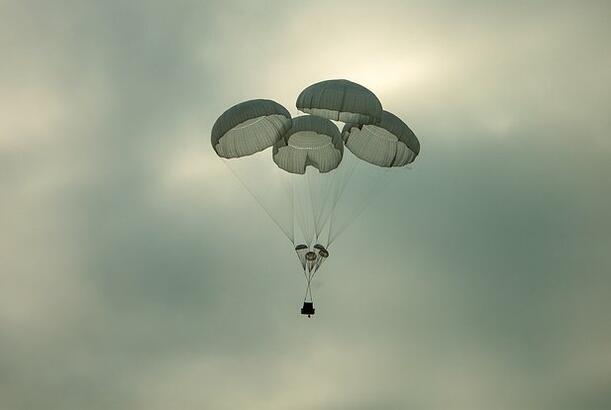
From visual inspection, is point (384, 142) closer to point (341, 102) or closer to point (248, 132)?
point (341, 102)

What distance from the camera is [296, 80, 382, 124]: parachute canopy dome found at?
5847 centimetres

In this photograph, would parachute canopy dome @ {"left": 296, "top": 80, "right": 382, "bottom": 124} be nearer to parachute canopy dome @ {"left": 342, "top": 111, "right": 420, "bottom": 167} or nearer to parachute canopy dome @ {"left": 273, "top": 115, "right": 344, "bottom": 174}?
parachute canopy dome @ {"left": 342, "top": 111, "right": 420, "bottom": 167}

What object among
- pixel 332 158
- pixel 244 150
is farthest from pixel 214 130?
pixel 332 158

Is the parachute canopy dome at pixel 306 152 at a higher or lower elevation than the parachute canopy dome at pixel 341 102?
higher

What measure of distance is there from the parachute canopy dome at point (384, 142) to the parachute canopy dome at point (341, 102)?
155 centimetres

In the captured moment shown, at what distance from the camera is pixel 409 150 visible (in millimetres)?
61844

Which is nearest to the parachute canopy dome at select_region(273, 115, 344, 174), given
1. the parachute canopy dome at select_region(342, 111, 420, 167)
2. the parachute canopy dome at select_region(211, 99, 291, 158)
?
the parachute canopy dome at select_region(211, 99, 291, 158)

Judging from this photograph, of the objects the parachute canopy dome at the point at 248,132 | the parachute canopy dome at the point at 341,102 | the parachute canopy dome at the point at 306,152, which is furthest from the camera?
the parachute canopy dome at the point at 306,152

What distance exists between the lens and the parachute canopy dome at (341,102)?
58469 millimetres

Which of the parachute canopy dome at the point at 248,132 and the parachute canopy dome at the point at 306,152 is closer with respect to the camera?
the parachute canopy dome at the point at 248,132

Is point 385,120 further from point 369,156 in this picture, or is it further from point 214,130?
point 214,130

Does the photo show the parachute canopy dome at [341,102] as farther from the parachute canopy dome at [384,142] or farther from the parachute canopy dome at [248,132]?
the parachute canopy dome at [248,132]

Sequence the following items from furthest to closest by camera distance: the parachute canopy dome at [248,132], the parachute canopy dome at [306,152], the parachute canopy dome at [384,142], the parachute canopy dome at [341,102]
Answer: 1. the parachute canopy dome at [306,152]
2. the parachute canopy dome at [384,142]
3. the parachute canopy dome at [248,132]
4. the parachute canopy dome at [341,102]

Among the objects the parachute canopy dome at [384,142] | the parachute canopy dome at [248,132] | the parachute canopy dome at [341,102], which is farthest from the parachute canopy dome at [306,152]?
the parachute canopy dome at [341,102]
